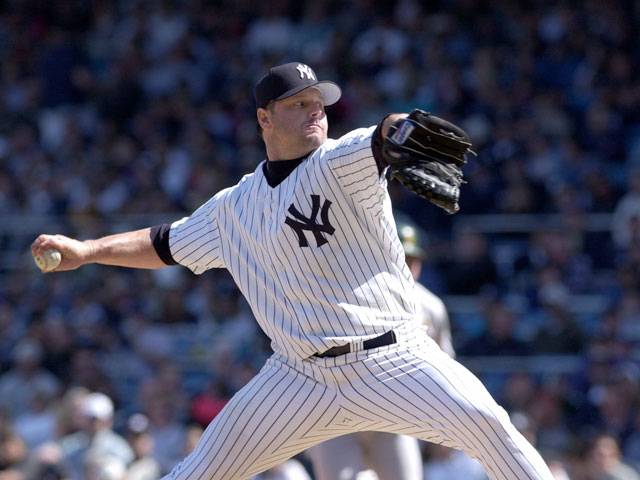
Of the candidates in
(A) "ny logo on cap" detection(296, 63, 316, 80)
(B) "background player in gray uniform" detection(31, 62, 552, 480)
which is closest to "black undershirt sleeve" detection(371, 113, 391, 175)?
(B) "background player in gray uniform" detection(31, 62, 552, 480)

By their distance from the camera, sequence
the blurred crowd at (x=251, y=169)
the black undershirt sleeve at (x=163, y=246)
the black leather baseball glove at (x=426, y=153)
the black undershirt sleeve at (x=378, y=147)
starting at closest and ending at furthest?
the black leather baseball glove at (x=426, y=153) → the black undershirt sleeve at (x=378, y=147) → the black undershirt sleeve at (x=163, y=246) → the blurred crowd at (x=251, y=169)

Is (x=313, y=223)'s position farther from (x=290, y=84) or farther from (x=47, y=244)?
(x=47, y=244)

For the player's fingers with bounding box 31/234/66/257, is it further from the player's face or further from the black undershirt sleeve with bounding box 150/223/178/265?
the player's face

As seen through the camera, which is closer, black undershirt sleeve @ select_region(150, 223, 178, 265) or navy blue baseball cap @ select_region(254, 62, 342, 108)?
navy blue baseball cap @ select_region(254, 62, 342, 108)

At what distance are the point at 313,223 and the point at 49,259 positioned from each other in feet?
3.75

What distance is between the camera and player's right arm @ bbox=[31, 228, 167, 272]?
4512 mm

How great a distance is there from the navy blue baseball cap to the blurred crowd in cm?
416

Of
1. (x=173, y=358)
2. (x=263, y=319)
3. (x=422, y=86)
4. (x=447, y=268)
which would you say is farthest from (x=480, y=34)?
(x=263, y=319)

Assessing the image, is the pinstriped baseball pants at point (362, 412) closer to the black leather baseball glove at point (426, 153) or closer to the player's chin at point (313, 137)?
the black leather baseball glove at point (426, 153)

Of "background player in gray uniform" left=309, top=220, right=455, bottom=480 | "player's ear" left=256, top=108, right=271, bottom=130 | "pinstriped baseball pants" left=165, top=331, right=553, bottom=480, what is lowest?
"background player in gray uniform" left=309, top=220, right=455, bottom=480

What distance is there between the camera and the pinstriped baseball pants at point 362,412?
3998 mm

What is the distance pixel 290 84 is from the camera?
4.35m

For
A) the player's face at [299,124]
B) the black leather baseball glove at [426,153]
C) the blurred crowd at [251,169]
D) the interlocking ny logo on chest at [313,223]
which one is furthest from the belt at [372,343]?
the blurred crowd at [251,169]

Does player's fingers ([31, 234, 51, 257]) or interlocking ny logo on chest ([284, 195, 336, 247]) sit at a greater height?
player's fingers ([31, 234, 51, 257])
